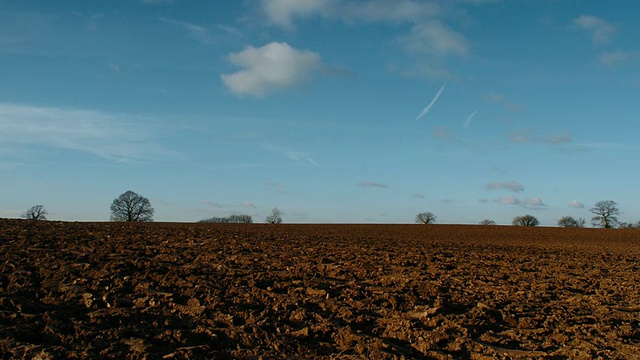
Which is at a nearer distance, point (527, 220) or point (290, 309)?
point (290, 309)

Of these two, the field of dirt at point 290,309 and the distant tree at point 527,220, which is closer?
the field of dirt at point 290,309

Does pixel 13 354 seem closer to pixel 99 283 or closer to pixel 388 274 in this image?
pixel 99 283

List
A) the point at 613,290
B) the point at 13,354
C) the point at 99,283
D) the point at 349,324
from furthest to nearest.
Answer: the point at 613,290 → the point at 99,283 → the point at 349,324 → the point at 13,354

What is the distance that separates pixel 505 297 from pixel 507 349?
3809mm

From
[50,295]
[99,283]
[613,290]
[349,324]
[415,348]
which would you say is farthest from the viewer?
[613,290]

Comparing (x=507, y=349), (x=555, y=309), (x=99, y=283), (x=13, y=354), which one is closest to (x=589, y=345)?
(x=507, y=349)

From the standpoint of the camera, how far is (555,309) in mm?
9648

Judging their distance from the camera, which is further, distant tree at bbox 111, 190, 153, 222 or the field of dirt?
distant tree at bbox 111, 190, 153, 222

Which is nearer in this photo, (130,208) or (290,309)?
(290,309)

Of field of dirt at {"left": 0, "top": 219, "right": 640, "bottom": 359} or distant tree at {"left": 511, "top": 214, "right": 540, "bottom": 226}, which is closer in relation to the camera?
field of dirt at {"left": 0, "top": 219, "right": 640, "bottom": 359}

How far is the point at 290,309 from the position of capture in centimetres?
847

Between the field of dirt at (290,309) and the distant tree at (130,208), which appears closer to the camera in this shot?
the field of dirt at (290,309)

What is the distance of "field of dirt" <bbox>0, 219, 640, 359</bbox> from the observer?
657 cm

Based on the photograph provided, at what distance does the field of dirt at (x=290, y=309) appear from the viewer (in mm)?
6574
